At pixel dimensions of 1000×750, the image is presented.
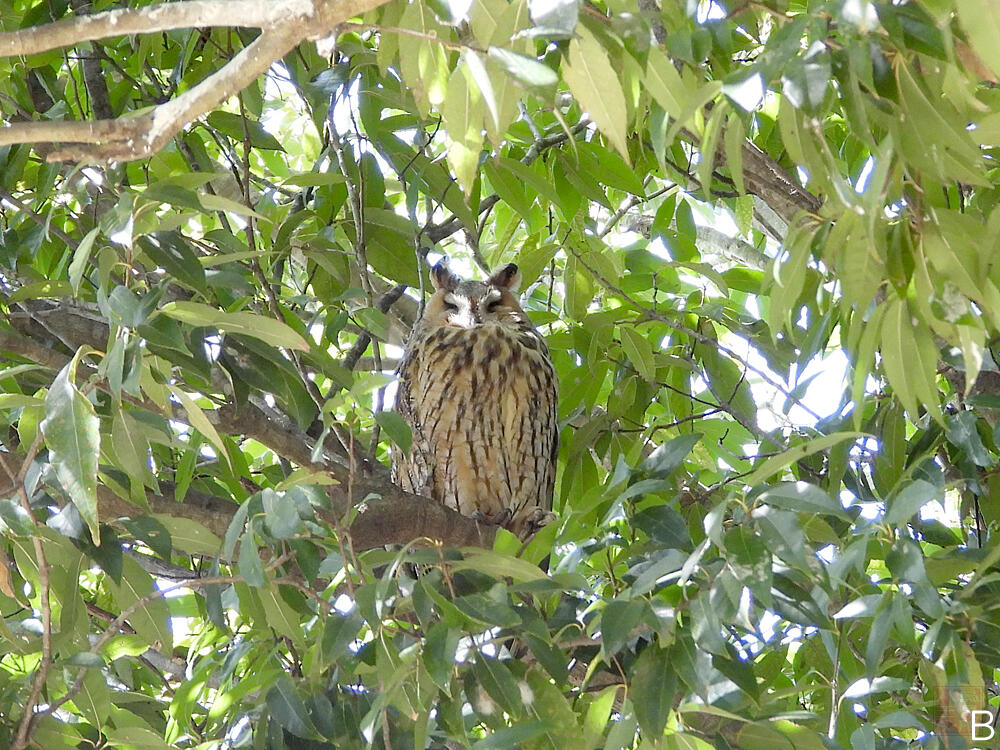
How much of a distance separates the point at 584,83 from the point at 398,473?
6.85ft

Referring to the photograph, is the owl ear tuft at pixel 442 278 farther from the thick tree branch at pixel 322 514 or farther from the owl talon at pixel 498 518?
the thick tree branch at pixel 322 514

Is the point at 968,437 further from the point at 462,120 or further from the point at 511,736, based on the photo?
the point at 462,120

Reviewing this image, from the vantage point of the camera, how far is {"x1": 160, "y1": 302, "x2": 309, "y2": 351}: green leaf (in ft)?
3.87

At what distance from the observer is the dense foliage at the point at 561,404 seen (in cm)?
101

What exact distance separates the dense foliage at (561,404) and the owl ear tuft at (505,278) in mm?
290

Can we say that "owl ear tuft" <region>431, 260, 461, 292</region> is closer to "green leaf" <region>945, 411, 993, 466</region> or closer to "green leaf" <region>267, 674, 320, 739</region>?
"green leaf" <region>945, 411, 993, 466</region>

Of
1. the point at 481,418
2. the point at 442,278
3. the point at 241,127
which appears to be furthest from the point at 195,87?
the point at 442,278

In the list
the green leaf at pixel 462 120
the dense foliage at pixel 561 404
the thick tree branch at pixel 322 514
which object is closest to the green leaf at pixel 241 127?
Result: the dense foliage at pixel 561 404

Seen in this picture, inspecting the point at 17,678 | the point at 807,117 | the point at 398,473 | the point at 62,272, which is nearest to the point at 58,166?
the point at 62,272

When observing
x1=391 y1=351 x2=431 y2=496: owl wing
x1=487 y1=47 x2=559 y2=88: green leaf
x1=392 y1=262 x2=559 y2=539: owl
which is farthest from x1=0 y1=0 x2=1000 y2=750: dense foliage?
x1=391 y1=351 x2=431 y2=496: owl wing

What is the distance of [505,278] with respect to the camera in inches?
121

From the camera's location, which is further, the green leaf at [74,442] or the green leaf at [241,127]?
the green leaf at [241,127]

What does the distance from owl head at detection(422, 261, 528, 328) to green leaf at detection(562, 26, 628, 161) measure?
1991 mm

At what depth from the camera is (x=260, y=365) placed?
1.78 metres
